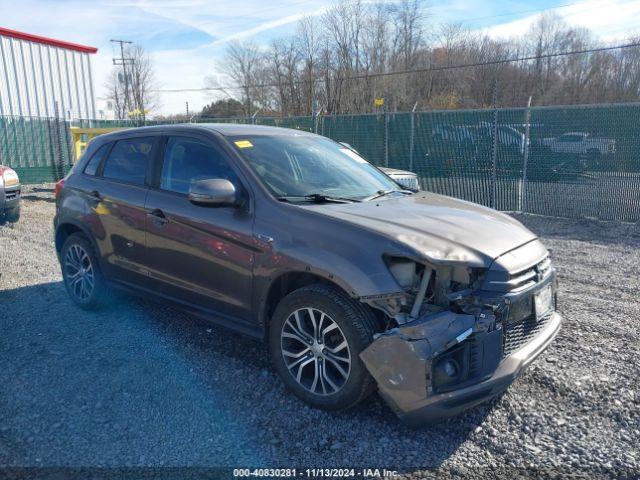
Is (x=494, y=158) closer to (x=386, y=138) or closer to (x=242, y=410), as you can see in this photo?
(x=386, y=138)

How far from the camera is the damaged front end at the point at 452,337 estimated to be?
9.71ft

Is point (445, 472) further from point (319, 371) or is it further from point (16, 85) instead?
point (16, 85)

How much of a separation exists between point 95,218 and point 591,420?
4.46 meters

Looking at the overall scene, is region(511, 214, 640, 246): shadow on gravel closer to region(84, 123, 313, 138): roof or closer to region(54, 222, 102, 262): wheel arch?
region(84, 123, 313, 138): roof

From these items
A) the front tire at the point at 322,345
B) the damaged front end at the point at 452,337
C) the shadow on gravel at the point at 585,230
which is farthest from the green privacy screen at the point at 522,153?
the front tire at the point at 322,345

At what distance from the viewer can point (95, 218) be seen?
5172mm

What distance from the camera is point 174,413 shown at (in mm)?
3543

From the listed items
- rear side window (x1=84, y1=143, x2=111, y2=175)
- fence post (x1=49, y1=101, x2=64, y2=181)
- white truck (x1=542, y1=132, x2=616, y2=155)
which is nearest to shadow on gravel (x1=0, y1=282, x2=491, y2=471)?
rear side window (x1=84, y1=143, x2=111, y2=175)

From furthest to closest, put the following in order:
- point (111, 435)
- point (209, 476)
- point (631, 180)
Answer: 1. point (631, 180)
2. point (111, 435)
3. point (209, 476)

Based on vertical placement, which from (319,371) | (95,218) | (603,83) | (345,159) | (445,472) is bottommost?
(445,472)

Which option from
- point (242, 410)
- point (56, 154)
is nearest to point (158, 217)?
point (242, 410)

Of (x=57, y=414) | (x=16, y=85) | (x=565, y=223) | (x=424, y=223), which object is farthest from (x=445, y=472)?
(x=16, y=85)

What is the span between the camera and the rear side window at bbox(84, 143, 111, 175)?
5.35 meters

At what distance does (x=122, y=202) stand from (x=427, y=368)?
3.20 metres
